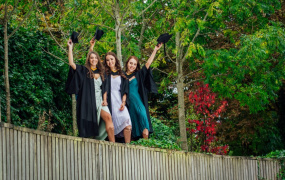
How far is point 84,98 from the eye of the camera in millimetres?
9898

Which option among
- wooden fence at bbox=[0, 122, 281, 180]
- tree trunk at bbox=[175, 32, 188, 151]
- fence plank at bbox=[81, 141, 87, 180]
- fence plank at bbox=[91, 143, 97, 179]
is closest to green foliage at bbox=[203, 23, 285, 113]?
tree trunk at bbox=[175, 32, 188, 151]

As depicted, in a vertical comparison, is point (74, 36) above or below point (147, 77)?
above

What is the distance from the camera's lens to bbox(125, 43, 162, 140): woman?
10539 millimetres

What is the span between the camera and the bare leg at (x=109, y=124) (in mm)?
9844

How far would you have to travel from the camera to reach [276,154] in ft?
43.1

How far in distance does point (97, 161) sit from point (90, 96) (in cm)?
181

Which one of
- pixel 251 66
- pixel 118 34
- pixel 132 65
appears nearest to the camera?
pixel 132 65

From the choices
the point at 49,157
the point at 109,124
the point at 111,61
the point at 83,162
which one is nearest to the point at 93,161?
the point at 83,162

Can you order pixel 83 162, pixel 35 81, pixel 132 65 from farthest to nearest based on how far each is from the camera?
pixel 35 81 → pixel 132 65 → pixel 83 162

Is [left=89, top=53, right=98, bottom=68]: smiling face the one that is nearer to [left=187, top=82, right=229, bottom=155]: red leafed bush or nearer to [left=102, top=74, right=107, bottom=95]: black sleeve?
[left=102, top=74, right=107, bottom=95]: black sleeve

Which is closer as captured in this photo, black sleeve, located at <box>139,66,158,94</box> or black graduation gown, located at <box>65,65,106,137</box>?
black graduation gown, located at <box>65,65,106,137</box>

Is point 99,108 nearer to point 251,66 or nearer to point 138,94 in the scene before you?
point 138,94

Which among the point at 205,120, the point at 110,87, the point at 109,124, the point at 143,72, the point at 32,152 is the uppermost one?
the point at 143,72

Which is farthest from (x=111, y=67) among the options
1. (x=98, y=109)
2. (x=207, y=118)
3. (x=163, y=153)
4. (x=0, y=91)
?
(x=207, y=118)
